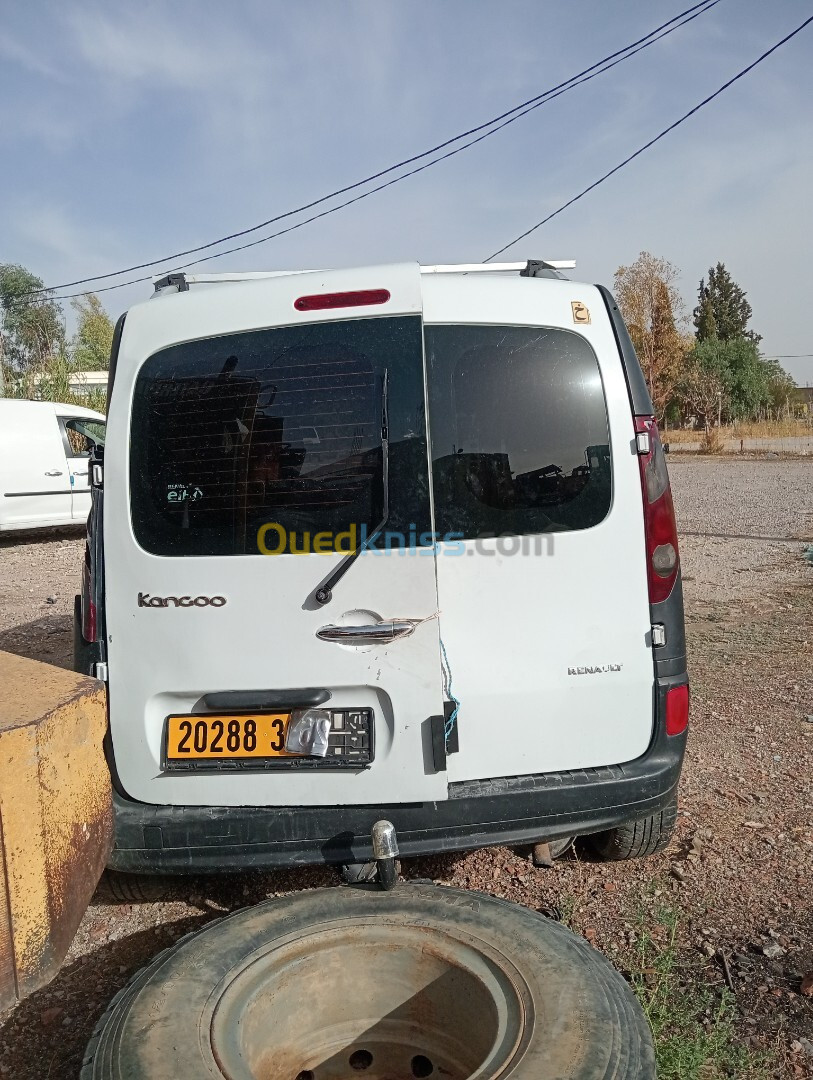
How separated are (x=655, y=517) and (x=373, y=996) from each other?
1600 mm

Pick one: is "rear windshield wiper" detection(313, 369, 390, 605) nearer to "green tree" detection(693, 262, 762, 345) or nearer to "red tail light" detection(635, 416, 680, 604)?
"red tail light" detection(635, 416, 680, 604)

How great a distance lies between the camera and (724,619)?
705 cm

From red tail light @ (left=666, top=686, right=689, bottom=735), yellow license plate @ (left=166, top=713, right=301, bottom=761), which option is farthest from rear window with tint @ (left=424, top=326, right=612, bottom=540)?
yellow license plate @ (left=166, top=713, right=301, bottom=761)

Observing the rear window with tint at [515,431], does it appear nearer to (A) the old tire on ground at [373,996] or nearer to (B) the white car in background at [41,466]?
(A) the old tire on ground at [373,996]

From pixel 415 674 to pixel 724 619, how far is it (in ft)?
17.5

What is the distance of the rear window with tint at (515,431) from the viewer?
2.50 meters

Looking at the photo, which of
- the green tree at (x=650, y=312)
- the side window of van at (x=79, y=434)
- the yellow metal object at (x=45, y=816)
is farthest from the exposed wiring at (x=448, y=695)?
the green tree at (x=650, y=312)

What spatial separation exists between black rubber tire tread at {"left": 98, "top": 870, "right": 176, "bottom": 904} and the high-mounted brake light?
195 centimetres

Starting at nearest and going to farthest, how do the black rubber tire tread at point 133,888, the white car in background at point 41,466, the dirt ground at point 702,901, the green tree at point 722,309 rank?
the dirt ground at point 702,901 < the black rubber tire tread at point 133,888 < the white car in background at point 41,466 < the green tree at point 722,309

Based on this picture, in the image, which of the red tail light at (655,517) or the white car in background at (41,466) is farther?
the white car in background at (41,466)

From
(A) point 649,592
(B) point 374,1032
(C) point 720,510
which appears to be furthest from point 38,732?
(C) point 720,510

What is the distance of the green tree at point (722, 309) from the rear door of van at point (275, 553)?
63943 millimetres

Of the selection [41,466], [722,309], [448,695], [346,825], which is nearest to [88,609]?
[346,825]

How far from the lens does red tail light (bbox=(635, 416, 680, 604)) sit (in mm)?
2598
